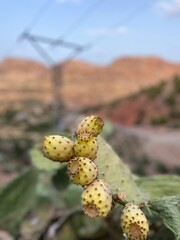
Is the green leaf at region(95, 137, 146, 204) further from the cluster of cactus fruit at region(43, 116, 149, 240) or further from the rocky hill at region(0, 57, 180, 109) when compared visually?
the rocky hill at region(0, 57, 180, 109)

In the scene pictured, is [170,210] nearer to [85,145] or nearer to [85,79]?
[85,145]

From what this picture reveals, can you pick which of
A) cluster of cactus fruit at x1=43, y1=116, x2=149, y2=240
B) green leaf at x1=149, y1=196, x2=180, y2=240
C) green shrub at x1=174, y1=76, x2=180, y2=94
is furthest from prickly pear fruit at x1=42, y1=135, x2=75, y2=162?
green shrub at x1=174, y1=76, x2=180, y2=94

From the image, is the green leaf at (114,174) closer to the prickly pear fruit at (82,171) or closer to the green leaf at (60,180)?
the prickly pear fruit at (82,171)

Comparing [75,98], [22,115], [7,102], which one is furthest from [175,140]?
[75,98]

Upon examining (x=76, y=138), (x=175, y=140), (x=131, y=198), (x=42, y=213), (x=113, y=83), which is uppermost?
(x=76, y=138)

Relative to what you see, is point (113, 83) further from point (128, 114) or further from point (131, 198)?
point (131, 198)

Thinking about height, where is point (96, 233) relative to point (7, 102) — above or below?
above

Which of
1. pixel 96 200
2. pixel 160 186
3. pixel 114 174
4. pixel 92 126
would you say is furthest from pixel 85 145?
pixel 160 186
